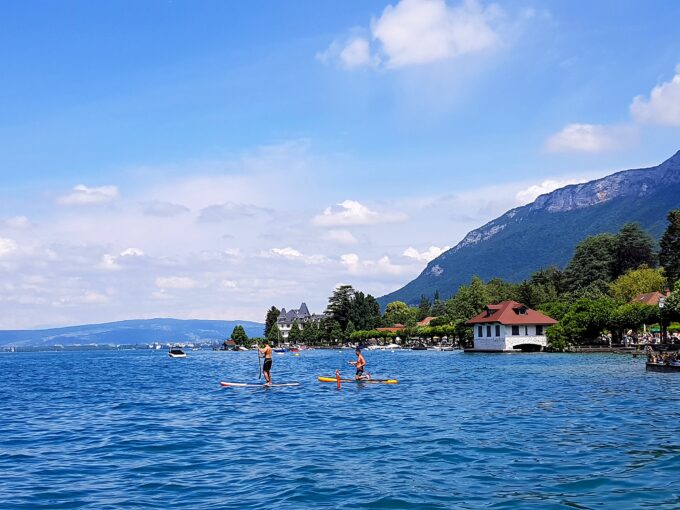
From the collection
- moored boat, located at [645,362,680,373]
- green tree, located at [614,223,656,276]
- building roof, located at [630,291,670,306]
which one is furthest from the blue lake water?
green tree, located at [614,223,656,276]

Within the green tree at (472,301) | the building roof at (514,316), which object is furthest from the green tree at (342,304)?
the building roof at (514,316)

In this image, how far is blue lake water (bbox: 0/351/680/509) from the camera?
43.9 feet

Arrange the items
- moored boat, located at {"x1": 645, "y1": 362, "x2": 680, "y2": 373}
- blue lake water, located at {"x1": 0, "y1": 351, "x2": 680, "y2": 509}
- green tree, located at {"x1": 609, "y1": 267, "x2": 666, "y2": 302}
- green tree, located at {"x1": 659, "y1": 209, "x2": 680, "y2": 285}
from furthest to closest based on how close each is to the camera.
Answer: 1. green tree, located at {"x1": 609, "y1": 267, "x2": 666, "y2": 302}
2. green tree, located at {"x1": 659, "y1": 209, "x2": 680, "y2": 285}
3. moored boat, located at {"x1": 645, "y1": 362, "x2": 680, "y2": 373}
4. blue lake water, located at {"x1": 0, "y1": 351, "x2": 680, "y2": 509}

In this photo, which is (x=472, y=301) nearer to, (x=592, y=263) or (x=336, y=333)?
(x=592, y=263)

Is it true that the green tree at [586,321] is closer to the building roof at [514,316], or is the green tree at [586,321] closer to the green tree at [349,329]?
the building roof at [514,316]

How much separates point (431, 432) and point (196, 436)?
7.53 m

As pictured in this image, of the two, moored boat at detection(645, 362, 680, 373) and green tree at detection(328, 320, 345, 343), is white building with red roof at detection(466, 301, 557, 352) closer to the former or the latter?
moored boat at detection(645, 362, 680, 373)

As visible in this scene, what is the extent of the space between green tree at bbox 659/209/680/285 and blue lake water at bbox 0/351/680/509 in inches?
3348

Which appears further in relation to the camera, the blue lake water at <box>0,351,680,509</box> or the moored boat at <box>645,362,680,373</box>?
the moored boat at <box>645,362,680,373</box>

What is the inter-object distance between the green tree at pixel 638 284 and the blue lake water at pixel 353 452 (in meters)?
101

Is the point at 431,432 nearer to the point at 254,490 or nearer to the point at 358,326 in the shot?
the point at 254,490

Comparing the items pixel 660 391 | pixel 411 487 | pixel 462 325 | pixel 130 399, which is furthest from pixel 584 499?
pixel 462 325

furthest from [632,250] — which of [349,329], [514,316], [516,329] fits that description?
[349,329]

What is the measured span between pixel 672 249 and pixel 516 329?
36.0 metres
